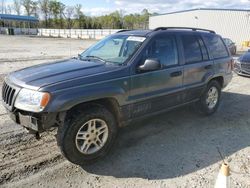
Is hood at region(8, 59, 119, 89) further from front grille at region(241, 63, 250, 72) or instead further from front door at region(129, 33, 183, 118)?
front grille at region(241, 63, 250, 72)

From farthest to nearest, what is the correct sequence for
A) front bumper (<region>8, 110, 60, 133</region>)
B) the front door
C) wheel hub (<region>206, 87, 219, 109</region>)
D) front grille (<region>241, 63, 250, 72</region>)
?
front grille (<region>241, 63, 250, 72</region>), wheel hub (<region>206, 87, 219, 109</region>), the front door, front bumper (<region>8, 110, 60, 133</region>)

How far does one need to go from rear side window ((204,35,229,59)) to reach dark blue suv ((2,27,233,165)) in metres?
0.21

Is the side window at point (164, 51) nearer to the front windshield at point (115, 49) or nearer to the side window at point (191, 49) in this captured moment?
the front windshield at point (115, 49)

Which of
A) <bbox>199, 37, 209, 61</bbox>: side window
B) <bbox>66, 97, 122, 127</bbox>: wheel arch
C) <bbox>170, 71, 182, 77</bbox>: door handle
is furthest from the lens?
<bbox>199, 37, 209, 61</bbox>: side window

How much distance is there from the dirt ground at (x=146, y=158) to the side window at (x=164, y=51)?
1349 millimetres

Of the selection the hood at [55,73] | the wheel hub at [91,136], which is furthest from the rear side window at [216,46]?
the wheel hub at [91,136]

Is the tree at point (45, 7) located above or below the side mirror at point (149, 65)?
above

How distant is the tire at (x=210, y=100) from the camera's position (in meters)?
5.62

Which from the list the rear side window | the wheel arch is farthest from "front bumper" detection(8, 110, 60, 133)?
the rear side window

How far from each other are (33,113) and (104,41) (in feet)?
7.53

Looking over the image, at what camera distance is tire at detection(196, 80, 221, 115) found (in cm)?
562

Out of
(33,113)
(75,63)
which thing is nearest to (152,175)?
(33,113)

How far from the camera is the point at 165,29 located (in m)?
4.82

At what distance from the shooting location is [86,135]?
3699 mm
